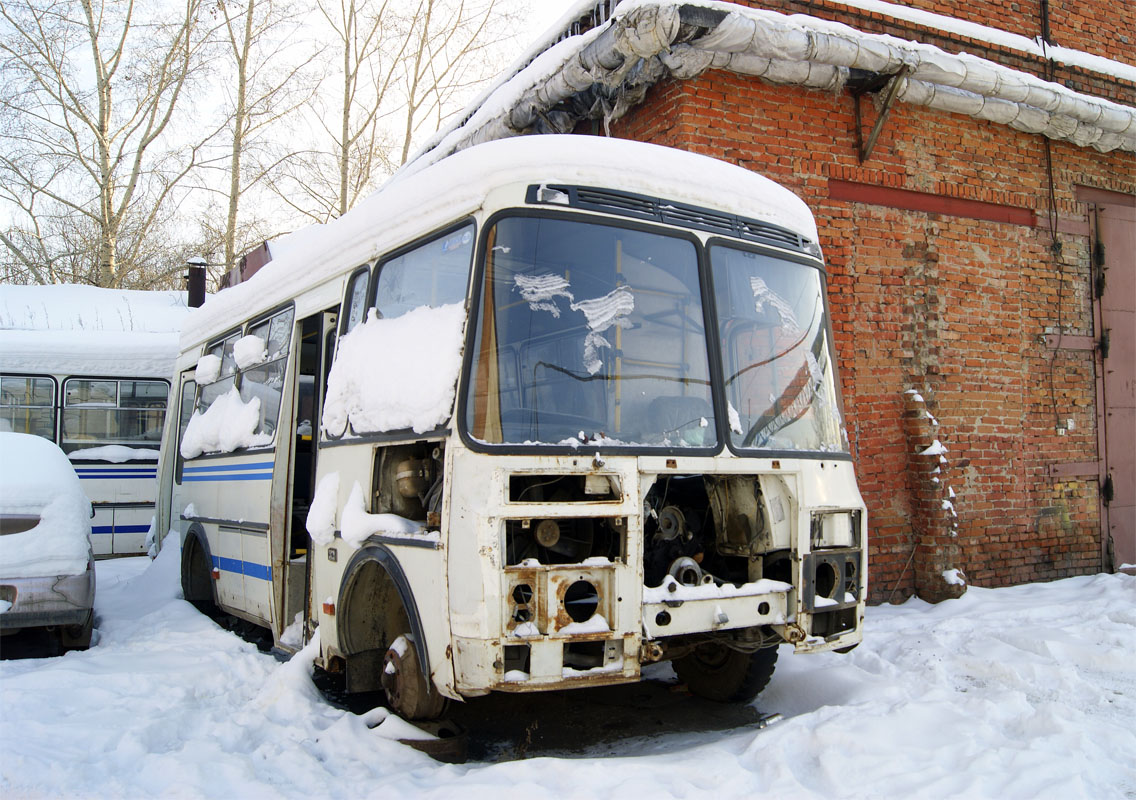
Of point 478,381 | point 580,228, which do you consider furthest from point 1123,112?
point 478,381

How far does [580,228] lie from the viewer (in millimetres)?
4152

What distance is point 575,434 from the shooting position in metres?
3.96

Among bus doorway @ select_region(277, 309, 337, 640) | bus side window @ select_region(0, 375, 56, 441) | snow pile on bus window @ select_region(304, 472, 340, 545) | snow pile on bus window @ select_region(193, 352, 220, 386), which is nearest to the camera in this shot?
snow pile on bus window @ select_region(304, 472, 340, 545)

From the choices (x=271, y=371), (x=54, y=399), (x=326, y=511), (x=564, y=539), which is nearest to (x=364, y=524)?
(x=326, y=511)

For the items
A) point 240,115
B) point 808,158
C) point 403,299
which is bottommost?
point 403,299

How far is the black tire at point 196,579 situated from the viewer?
785cm

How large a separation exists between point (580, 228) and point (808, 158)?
440cm

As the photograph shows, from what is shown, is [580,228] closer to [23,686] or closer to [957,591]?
[23,686]

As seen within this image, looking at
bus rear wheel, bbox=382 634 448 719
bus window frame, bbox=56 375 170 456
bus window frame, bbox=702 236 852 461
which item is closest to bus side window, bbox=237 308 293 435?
Result: bus rear wheel, bbox=382 634 448 719

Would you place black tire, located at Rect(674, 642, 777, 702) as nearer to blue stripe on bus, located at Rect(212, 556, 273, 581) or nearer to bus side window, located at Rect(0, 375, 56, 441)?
blue stripe on bus, located at Rect(212, 556, 273, 581)

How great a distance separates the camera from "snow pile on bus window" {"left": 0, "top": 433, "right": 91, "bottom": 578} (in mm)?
5906

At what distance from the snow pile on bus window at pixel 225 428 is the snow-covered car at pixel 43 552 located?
3.60 ft

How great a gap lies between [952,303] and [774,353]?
4.48 meters

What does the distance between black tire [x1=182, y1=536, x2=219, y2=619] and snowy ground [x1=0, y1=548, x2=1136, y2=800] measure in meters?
1.46
